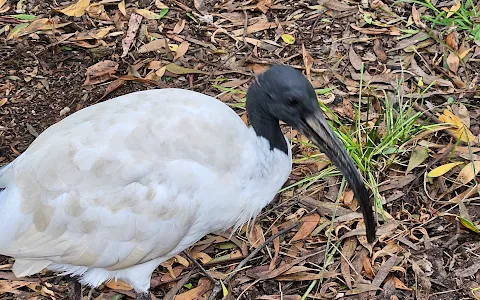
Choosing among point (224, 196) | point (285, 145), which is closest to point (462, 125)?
point (285, 145)

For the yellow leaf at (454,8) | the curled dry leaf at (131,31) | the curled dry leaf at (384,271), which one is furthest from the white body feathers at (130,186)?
the yellow leaf at (454,8)

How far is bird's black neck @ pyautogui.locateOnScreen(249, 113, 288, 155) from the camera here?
3.54m

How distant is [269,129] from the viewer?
356cm

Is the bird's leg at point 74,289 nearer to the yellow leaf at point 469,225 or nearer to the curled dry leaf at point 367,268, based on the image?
the curled dry leaf at point 367,268

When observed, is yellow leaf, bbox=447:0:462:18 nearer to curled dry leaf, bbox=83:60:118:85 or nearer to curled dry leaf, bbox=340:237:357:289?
curled dry leaf, bbox=340:237:357:289

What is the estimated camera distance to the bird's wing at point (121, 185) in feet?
10.9

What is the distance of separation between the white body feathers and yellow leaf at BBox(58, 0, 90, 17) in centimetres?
212

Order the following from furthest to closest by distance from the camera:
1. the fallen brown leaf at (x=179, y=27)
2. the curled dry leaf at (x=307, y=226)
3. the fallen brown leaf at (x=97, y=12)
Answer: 1. the fallen brown leaf at (x=97, y=12)
2. the fallen brown leaf at (x=179, y=27)
3. the curled dry leaf at (x=307, y=226)

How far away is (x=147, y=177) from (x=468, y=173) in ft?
6.81

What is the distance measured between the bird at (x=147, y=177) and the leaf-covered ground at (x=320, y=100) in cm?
61

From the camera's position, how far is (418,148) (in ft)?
14.5

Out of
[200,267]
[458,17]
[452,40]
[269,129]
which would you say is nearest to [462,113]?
[452,40]

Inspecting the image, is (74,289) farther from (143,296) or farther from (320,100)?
(320,100)

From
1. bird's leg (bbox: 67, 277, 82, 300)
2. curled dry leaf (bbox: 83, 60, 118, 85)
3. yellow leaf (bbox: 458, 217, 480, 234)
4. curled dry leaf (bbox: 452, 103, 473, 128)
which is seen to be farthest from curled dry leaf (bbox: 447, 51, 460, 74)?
bird's leg (bbox: 67, 277, 82, 300)
